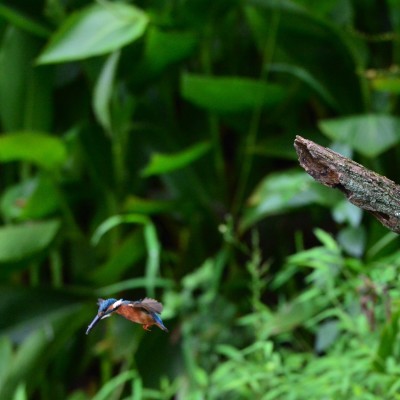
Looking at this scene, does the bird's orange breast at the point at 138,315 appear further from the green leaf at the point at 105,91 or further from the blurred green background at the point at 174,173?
the green leaf at the point at 105,91

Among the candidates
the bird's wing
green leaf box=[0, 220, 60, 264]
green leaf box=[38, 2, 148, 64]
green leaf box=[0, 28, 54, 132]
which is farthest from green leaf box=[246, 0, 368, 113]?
the bird's wing

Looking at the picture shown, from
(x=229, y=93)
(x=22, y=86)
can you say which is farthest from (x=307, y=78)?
(x=22, y=86)

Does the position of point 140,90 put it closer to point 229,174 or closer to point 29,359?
point 229,174

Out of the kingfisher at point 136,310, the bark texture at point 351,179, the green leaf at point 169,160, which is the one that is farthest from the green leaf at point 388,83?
the kingfisher at point 136,310

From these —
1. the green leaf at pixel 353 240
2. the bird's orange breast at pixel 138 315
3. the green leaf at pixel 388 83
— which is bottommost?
the green leaf at pixel 353 240

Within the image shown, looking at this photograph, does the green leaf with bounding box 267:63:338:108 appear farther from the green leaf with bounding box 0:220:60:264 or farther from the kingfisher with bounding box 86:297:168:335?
the kingfisher with bounding box 86:297:168:335

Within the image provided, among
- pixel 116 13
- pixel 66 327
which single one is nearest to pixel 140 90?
pixel 116 13

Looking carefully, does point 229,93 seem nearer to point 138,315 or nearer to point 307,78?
point 307,78
